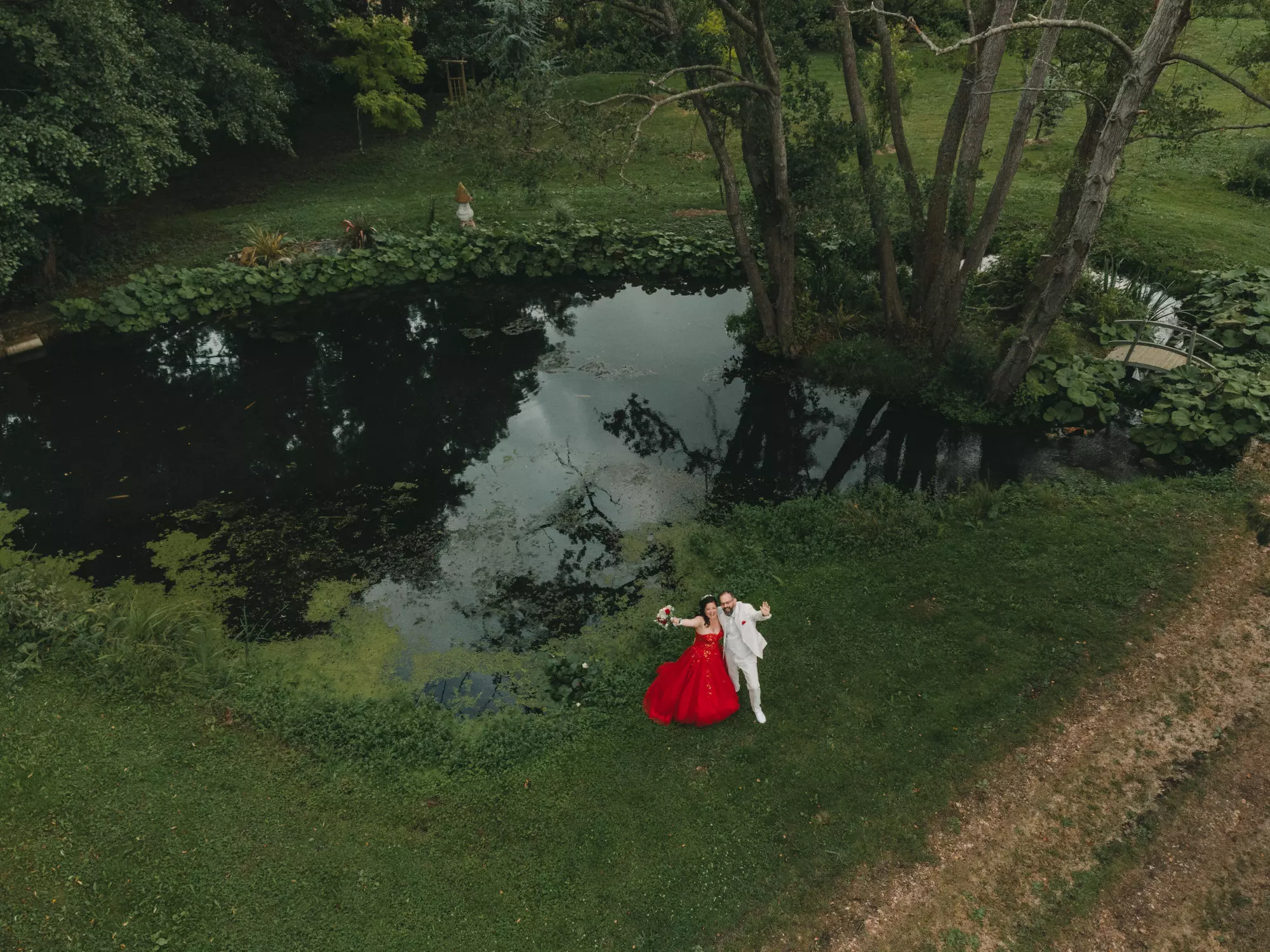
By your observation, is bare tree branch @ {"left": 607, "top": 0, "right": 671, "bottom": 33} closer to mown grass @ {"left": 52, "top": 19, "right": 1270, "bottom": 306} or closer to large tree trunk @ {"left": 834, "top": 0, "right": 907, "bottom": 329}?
large tree trunk @ {"left": 834, "top": 0, "right": 907, "bottom": 329}

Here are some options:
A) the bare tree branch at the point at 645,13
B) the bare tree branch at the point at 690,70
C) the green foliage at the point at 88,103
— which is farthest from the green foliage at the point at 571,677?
the green foliage at the point at 88,103

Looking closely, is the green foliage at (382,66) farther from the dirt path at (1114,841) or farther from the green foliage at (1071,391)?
the dirt path at (1114,841)

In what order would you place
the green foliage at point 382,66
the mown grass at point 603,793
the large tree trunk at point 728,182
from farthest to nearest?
1. the green foliage at point 382,66
2. the large tree trunk at point 728,182
3. the mown grass at point 603,793

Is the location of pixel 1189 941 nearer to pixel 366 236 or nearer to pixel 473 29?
pixel 366 236

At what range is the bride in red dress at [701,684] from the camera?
314 inches

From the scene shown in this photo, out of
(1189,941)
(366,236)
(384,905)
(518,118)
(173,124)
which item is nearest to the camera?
(1189,941)

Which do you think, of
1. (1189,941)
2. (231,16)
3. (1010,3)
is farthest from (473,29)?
(1189,941)

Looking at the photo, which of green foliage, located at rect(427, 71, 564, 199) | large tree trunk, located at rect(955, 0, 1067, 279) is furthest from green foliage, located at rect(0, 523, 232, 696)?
large tree trunk, located at rect(955, 0, 1067, 279)

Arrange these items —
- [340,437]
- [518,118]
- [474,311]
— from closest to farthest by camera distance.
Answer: [518,118] → [340,437] → [474,311]

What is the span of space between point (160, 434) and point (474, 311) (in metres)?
6.72

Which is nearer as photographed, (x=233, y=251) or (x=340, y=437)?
(x=340, y=437)

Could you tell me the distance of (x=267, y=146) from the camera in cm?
2464

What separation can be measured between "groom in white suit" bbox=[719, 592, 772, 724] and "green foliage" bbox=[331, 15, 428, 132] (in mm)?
19487

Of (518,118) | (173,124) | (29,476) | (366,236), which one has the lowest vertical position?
(29,476)
